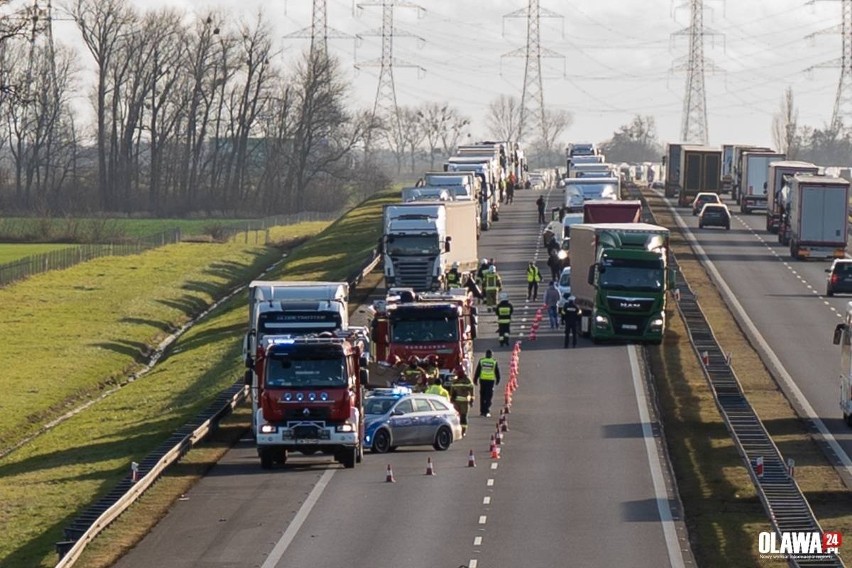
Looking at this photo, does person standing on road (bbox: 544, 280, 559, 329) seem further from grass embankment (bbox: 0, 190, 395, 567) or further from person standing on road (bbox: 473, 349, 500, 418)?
person standing on road (bbox: 473, 349, 500, 418)

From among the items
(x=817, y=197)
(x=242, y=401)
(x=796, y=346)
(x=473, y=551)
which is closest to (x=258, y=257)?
(x=817, y=197)

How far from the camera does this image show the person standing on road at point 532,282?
70375 mm

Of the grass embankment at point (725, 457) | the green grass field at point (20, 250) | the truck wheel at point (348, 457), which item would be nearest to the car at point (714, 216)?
the green grass field at point (20, 250)

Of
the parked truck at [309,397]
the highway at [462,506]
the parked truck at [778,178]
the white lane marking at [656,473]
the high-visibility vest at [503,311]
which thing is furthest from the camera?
the parked truck at [778,178]

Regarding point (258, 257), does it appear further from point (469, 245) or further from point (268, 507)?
point (268, 507)

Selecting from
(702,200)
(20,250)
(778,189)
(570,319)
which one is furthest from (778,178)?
(570,319)

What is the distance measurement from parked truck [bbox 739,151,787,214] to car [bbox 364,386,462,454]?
249 feet

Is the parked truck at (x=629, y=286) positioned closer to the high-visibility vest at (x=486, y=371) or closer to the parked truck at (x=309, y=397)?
the high-visibility vest at (x=486, y=371)

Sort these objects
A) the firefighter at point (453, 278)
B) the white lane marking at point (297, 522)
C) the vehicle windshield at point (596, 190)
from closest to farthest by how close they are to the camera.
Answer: the white lane marking at point (297, 522) < the firefighter at point (453, 278) < the vehicle windshield at point (596, 190)

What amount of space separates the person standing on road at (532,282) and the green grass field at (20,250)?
1670 inches

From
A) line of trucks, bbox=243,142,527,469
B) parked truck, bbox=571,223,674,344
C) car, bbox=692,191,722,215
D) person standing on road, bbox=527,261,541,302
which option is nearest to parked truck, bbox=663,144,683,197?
car, bbox=692,191,722,215

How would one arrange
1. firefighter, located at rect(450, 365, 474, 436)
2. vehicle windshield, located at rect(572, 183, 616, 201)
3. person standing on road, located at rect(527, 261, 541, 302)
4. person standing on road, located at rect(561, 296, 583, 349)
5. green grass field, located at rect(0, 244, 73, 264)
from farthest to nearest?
green grass field, located at rect(0, 244, 73, 264)
vehicle windshield, located at rect(572, 183, 616, 201)
person standing on road, located at rect(527, 261, 541, 302)
person standing on road, located at rect(561, 296, 583, 349)
firefighter, located at rect(450, 365, 474, 436)

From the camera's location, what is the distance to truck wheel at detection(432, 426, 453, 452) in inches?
1583

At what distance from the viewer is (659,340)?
58.3 m
